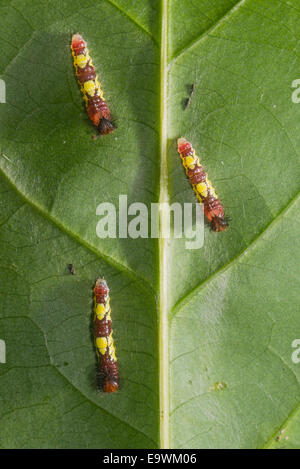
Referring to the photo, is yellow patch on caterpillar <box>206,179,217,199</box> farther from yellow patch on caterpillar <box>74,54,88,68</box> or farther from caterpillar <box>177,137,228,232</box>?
yellow patch on caterpillar <box>74,54,88,68</box>

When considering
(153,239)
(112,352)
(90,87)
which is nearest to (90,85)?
(90,87)

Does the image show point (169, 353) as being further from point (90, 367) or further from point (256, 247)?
point (256, 247)

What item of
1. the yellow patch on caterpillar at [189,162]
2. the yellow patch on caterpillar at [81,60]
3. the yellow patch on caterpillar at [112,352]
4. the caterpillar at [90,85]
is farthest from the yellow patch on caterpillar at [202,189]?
the yellow patch on caterpillar at [112,352]

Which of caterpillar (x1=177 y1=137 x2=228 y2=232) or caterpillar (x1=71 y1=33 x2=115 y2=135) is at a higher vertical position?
caterpillar (x1=71 y1=33 x2=115 y2=135)

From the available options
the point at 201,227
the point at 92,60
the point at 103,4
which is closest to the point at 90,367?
the point at 201,227

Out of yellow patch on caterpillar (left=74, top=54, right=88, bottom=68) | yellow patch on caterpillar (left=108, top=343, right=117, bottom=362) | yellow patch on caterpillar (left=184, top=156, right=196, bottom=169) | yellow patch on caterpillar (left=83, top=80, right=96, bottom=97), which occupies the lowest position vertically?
yellow patch on caterpillar (left=108, top=343, right=117, bottom=362)

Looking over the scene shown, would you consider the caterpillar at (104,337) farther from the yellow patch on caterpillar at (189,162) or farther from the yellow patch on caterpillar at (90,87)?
the yellow patch on caterpillar at (90,87)

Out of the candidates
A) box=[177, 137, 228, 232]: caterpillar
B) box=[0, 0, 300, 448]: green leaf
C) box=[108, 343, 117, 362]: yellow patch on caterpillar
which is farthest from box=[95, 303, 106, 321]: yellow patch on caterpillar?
box=[177, 137, 228, 232]: caterpillar

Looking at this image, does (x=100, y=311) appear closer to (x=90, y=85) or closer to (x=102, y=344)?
(x=102, y=344)
